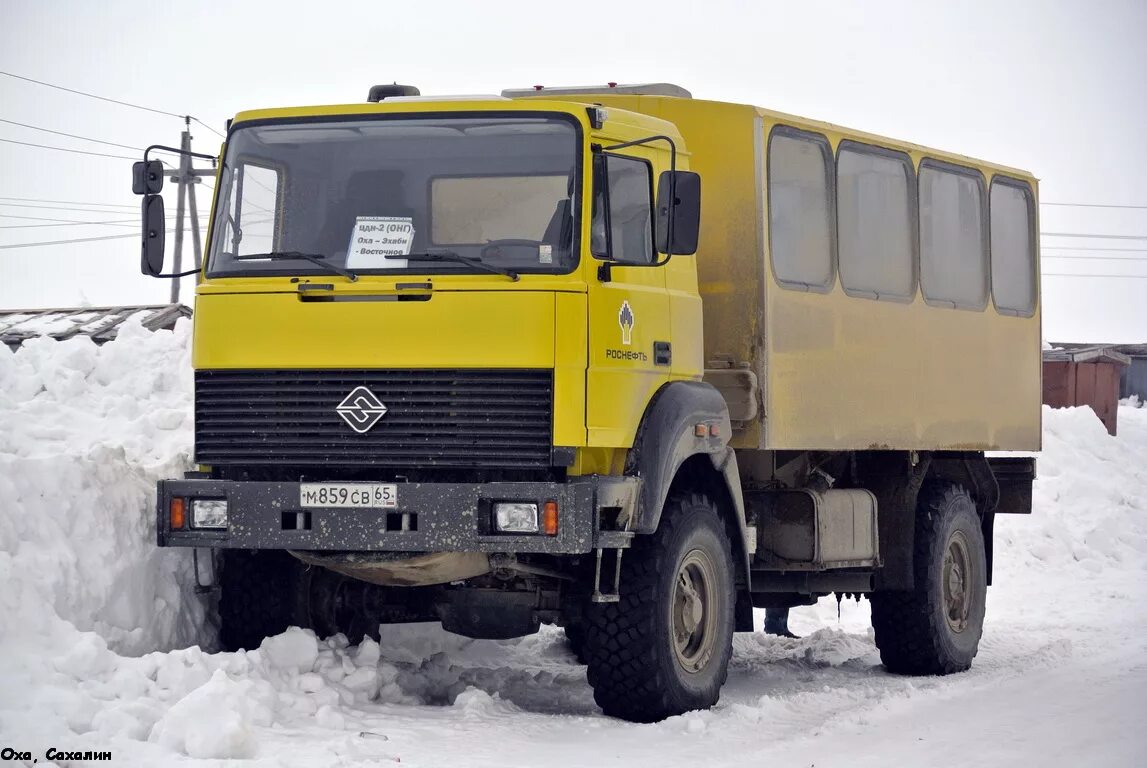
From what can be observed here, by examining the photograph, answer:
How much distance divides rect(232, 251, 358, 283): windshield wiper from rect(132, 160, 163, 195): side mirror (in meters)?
0.62

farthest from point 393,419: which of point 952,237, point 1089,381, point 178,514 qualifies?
point 1089,381

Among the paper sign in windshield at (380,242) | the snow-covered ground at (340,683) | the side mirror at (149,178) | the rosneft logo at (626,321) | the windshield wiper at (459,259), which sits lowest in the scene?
the snow-covered ground at (340,683)

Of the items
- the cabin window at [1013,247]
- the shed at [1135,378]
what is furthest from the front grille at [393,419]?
the shed at [1135,378]

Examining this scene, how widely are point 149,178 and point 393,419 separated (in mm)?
1941

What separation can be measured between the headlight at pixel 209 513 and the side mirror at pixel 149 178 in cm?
166

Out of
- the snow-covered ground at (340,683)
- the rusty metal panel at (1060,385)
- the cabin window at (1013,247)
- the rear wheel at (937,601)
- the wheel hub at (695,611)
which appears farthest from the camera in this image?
the rusty metal panel at (1060,385)

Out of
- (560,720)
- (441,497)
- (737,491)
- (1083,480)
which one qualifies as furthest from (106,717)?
(1083,480)

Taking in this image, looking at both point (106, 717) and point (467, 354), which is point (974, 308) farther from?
point (106, 717)

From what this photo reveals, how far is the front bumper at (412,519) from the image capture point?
849 cm

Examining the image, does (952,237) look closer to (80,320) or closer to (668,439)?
(668,439)

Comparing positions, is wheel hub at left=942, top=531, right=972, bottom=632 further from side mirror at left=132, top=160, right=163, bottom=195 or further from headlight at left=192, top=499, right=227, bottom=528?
side mirror at left=132, top=160, right=163, bottom=195

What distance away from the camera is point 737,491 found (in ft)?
33.5

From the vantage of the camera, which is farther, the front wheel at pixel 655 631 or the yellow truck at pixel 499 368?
the front wheel at pixel 655 631

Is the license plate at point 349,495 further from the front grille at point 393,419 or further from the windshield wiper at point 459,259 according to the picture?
the windshield wiper at point 459,259
